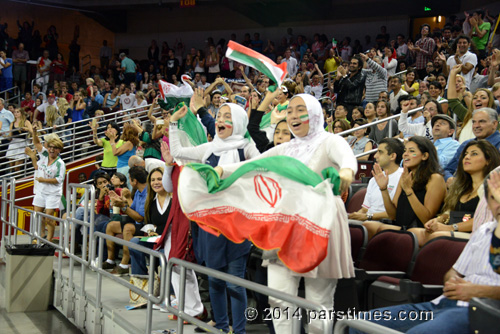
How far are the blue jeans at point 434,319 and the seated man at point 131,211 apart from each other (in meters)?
3.95

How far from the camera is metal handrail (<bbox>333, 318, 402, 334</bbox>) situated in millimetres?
2057

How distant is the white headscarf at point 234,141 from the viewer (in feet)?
14.0

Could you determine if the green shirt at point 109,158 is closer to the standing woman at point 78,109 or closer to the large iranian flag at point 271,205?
the standing woman at point 78,109

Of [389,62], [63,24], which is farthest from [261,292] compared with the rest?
[63,24]

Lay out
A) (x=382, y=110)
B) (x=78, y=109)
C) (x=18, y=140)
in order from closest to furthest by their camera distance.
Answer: (x=382, y=110) → (x=18, y=140) → (x=78, y=109)

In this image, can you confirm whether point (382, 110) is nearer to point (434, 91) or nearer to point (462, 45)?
point (434, 91)

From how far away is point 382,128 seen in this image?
834 cm

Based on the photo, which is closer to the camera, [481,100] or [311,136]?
[311,136]

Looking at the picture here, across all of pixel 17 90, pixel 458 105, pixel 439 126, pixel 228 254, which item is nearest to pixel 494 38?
pixel 458 105

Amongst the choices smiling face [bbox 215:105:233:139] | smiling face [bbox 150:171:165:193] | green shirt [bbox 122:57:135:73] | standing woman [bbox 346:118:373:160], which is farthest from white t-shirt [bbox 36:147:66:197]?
green shirt [bbox 122:57:135:73]

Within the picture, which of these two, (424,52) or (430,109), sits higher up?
(424,52)

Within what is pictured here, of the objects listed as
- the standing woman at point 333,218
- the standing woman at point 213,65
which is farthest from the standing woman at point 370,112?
the standing woman at point 213,65

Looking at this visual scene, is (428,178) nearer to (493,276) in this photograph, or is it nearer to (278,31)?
(493,276)

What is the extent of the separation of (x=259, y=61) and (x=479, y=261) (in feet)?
6.62
